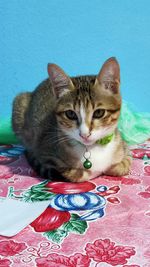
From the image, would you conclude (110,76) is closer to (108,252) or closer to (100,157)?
(100,157)

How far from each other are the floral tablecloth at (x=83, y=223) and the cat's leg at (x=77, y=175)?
0.06 ft

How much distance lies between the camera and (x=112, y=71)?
1561mm

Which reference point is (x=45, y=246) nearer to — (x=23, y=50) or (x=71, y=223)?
(x=71, y=223)

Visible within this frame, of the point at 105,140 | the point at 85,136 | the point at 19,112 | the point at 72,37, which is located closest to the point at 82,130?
the point at 85,136

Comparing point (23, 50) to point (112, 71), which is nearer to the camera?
point (112, 71)

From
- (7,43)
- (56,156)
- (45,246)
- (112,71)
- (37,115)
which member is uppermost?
(7,43)

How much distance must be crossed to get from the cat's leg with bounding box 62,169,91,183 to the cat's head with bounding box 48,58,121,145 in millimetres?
133

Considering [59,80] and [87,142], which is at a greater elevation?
[59,80]

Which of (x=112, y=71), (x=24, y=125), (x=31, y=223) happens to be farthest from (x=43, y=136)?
(x=31, y=223)

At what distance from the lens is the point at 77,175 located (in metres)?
1.67

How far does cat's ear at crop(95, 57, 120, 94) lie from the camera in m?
1.54

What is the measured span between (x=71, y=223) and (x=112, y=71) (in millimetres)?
513

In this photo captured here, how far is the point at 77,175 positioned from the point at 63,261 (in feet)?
1.72

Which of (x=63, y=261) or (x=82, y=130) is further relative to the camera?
(x=82, y=130)
